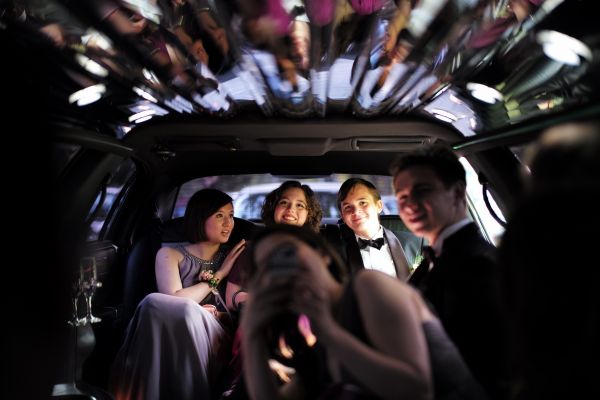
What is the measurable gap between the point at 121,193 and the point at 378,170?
2.26 metres

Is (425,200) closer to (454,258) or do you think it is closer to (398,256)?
(454,258)

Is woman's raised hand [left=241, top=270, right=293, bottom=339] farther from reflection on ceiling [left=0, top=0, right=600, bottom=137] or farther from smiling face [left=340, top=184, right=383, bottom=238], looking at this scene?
smiling face [left=340, top=184, right=383, bottom=238]

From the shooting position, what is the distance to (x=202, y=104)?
286cm

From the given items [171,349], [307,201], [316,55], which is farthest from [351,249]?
[316,55]

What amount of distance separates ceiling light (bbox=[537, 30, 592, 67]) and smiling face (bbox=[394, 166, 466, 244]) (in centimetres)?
92

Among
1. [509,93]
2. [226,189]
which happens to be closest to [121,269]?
[226,189]

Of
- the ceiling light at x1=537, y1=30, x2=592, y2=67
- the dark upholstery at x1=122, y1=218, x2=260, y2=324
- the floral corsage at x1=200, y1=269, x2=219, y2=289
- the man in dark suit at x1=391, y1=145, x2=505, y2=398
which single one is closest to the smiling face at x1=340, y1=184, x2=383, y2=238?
the dark upholstery at x1=122, y1=218, x2=260, y2=324

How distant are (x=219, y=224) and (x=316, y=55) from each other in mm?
1768

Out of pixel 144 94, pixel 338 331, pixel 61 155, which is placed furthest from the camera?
pixel 144 94

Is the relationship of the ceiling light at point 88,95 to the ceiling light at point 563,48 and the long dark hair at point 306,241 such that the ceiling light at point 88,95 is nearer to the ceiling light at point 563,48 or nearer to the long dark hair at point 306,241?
the long dark hair at point 306,241

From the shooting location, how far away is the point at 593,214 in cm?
72

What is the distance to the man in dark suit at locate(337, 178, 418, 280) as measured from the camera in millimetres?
2934

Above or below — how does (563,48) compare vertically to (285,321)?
above

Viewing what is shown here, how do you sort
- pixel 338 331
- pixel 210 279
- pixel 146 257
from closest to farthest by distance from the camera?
pixel 338 331, pixel 210 279, pixel 146 257
